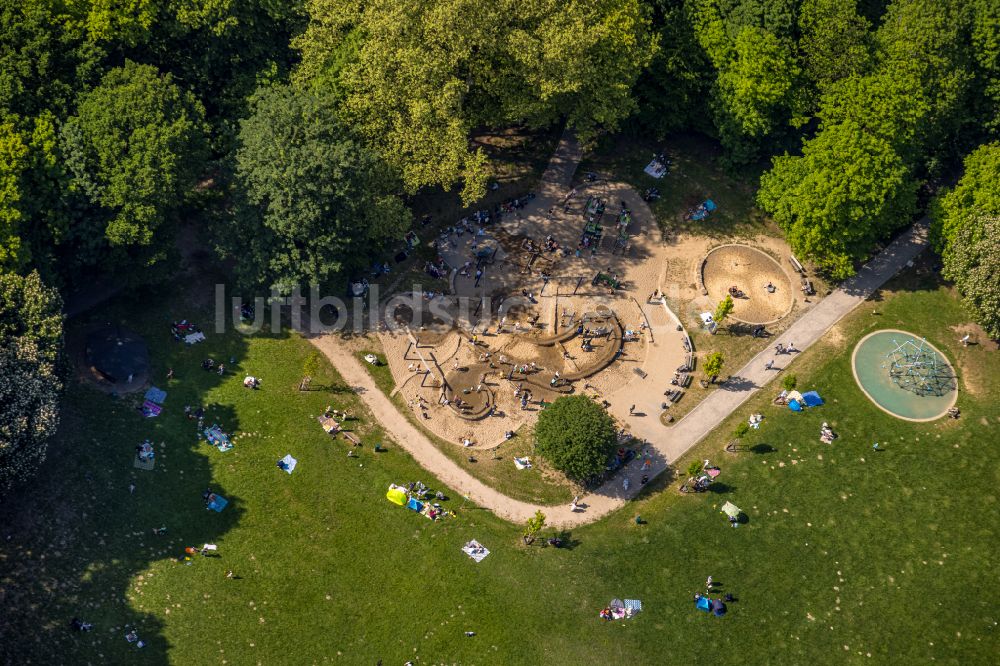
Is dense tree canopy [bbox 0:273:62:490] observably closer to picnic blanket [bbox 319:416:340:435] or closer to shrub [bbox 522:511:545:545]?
picnic blanket [bbox 319:416:340:435]

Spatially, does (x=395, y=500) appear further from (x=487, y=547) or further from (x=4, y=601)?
(x=4, y=601)

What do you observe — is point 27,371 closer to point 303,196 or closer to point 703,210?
point 303,196

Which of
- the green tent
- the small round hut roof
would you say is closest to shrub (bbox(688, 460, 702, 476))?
the green tent

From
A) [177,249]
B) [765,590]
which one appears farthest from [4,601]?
[765,590]

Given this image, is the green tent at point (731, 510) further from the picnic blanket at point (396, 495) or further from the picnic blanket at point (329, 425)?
the picnic blanket at point (329, 425)

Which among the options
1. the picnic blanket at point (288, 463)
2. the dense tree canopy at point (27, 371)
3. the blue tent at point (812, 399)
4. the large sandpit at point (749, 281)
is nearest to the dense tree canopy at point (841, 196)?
the large sandpit at point (749, 281)

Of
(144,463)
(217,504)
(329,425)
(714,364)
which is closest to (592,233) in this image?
(714,364)
